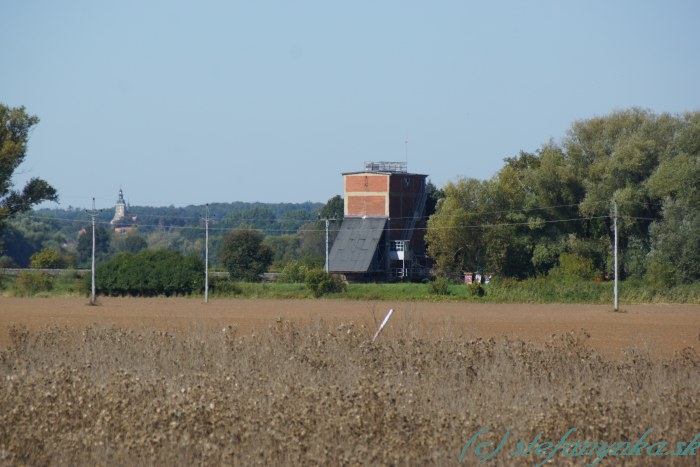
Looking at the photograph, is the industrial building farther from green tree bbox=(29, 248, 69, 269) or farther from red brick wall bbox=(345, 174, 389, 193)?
green tree bbox=(29, 248, 69, 269)

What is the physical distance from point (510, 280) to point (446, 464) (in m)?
52.5

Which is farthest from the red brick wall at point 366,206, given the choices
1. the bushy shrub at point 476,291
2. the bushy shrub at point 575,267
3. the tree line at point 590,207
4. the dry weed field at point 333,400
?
the dry weed field at point 333,400

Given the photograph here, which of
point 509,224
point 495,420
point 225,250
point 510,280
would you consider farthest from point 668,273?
point 495,420

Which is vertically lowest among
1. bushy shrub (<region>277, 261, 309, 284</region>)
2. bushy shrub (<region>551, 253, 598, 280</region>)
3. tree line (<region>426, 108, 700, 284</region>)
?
bushy shrub (<region>277, 261, 309, 284</region>)

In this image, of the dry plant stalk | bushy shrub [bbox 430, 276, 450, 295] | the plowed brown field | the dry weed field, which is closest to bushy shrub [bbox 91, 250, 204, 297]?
the plowed brown field

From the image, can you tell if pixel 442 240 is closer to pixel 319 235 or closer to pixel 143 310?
pixel 143 310

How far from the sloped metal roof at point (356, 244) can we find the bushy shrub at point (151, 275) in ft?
55.9

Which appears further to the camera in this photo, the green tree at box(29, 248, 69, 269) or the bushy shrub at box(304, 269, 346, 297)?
the green tree at box(29, 248, 69, 269)

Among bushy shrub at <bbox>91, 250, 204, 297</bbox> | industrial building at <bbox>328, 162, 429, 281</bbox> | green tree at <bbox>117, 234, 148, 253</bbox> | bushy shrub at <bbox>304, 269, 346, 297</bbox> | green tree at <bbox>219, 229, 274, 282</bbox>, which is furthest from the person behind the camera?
green tree at <bbox>117, 234, 148, 253</bbox>

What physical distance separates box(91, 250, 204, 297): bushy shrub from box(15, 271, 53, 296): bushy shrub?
3.71 metres

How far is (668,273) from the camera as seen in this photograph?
59.1 metres

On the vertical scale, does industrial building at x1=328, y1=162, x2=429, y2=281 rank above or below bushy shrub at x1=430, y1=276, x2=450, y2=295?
above

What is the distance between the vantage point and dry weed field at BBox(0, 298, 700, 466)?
11320 millimetres

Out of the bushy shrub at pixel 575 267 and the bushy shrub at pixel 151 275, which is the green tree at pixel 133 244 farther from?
the bushy shrub at pixel 575 267
